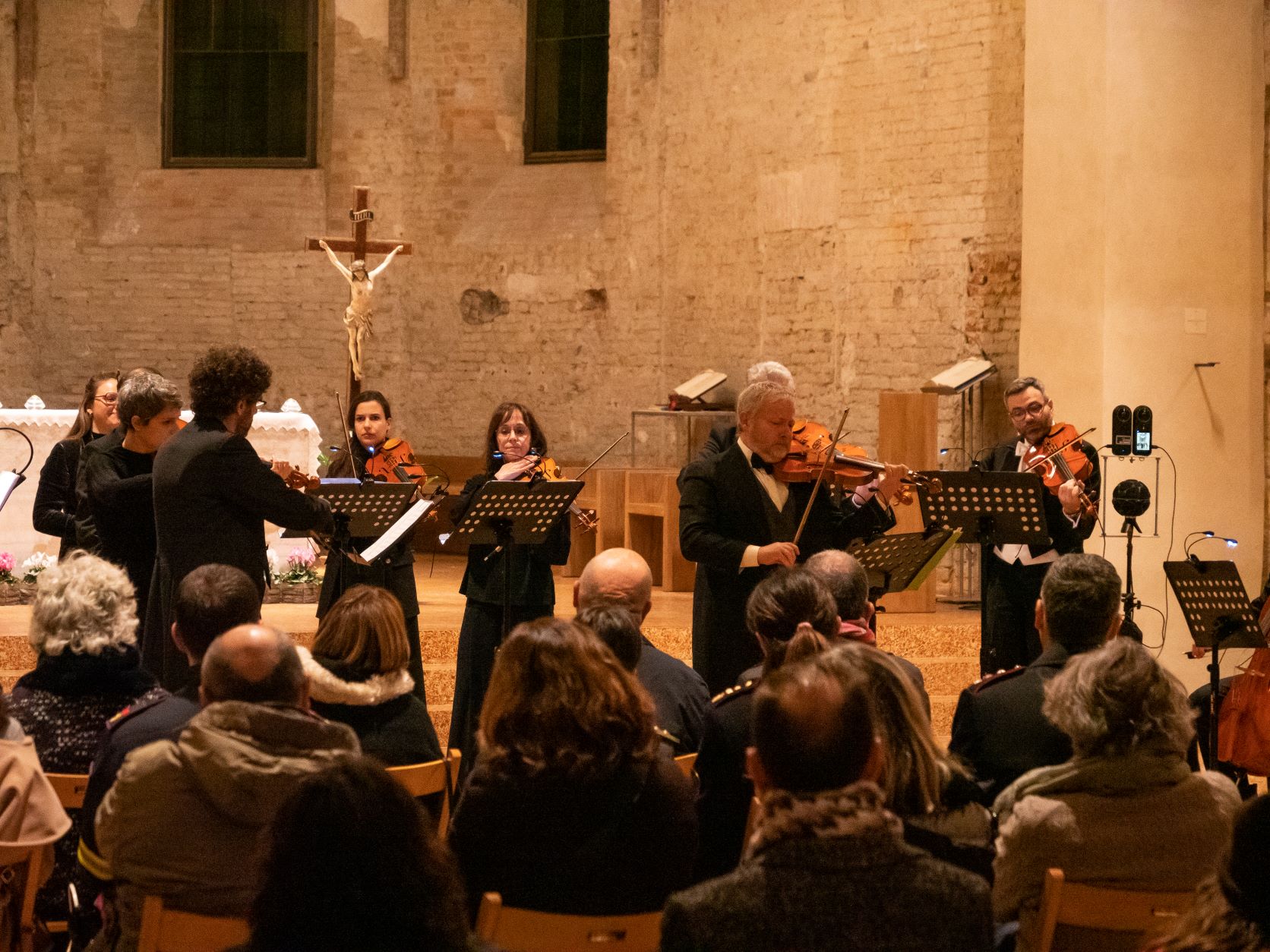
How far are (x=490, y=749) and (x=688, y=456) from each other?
9.90m

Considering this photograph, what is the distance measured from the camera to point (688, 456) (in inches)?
496

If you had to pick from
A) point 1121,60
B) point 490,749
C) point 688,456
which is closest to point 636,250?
point 688,456

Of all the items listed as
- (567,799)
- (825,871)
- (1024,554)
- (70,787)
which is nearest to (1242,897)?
(825,871)

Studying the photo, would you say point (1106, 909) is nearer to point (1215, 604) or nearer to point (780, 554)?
point (780, 554)

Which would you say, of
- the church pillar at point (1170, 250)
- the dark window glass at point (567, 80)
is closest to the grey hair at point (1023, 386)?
the church pillar at point (1170, 250)

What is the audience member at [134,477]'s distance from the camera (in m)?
5.22

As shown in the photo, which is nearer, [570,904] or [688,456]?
[570,904]

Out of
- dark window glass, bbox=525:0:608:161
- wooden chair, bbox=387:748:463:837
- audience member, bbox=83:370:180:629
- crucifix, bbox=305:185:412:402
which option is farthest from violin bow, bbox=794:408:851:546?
dark window glass, bbox=525:0:608:161

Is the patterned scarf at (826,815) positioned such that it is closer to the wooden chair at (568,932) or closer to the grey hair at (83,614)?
the wooden chair at (568,932)

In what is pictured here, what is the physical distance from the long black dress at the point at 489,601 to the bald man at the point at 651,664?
1.68 m

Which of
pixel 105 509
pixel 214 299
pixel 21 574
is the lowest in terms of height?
pixel 21 574

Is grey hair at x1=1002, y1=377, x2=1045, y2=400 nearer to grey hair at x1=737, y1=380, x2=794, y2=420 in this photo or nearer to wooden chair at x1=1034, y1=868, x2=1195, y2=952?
grey hair at x1=737, y1=380, x2=794, y2=420

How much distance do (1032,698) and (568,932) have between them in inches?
53.1

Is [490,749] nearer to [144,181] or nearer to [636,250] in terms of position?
[636,250]
